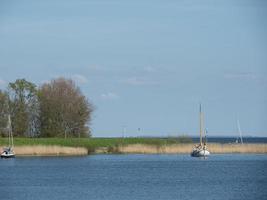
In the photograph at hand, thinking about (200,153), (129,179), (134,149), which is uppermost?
(134,149)

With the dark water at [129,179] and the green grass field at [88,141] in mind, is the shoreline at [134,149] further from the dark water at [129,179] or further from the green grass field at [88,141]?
the dark water at [129,179]

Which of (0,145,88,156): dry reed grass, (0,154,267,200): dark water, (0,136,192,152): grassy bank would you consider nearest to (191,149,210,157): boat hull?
(0,154,267,200): dark water

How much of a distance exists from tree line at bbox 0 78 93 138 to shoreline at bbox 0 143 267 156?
23.1 ft

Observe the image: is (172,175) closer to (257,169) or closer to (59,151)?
(257,169)

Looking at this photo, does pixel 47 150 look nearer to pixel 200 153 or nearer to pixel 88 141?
pixel 88 141

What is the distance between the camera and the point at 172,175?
6316 centimetres

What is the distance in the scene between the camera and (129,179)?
5916cm

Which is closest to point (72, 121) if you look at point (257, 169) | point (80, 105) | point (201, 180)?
point (80, 105)

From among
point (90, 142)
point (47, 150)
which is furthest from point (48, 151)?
point (90, 142)

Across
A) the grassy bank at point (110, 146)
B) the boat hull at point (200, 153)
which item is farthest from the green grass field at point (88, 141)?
the boat hull at point (200, 153)

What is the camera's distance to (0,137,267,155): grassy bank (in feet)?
280

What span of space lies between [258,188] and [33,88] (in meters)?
52.5

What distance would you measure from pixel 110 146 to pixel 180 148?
7.02m

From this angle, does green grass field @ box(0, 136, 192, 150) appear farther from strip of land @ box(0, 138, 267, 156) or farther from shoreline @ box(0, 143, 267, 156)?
shoreline @ box(0, 143, 267, 156)
